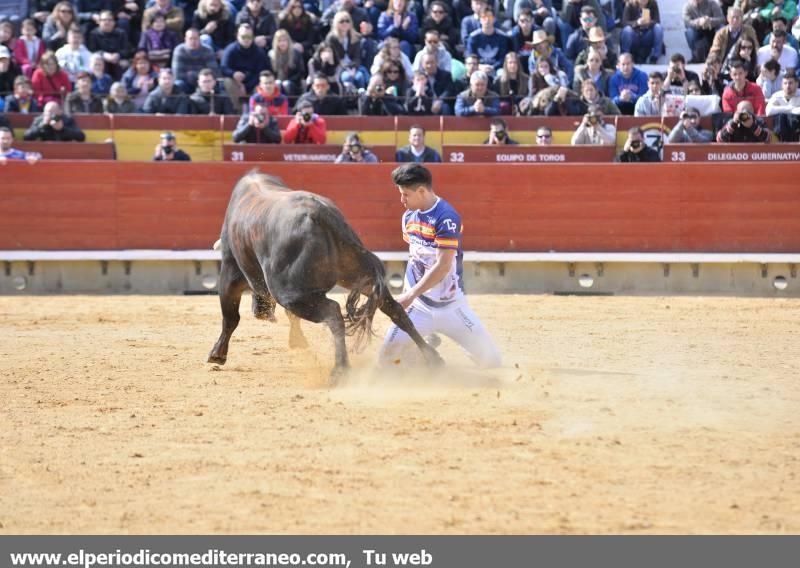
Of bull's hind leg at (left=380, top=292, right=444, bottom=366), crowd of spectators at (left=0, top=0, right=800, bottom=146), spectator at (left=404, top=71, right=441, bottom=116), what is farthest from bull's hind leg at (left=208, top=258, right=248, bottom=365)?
spectator at (left=404, top=71, right=441, bottom=116)

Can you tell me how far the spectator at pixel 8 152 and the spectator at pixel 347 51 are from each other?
12.0 ft

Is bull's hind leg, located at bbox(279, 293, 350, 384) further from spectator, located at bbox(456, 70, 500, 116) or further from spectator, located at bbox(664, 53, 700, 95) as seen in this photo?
spectator, located at bbox(664, 53, 700, 95)

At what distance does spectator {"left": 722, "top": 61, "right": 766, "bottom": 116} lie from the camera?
1459 centimetres

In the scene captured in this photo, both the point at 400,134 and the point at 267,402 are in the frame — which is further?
the point at 400,134

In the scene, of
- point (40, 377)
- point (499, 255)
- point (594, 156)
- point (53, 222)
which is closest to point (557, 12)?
point (594, 156)

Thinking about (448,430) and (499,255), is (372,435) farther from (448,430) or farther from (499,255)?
(499,255)

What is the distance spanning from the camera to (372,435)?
6.64m

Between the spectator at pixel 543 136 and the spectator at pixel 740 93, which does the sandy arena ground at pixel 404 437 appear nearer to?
the spectator at pixel 543 136

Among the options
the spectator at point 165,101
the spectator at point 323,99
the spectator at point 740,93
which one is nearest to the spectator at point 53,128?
the spectator at point 165,101

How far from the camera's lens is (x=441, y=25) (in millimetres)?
16672

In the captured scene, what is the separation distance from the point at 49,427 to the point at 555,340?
4.52 metres

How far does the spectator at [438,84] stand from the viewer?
50.2ft

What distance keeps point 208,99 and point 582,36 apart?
4595 millimetres

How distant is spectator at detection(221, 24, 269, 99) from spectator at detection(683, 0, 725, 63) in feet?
17.3
